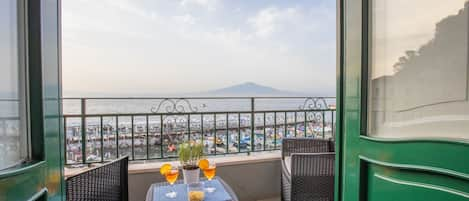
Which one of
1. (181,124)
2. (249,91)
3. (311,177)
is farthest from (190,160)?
(249,91)

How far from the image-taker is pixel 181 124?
10.2ft

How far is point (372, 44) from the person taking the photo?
111cm

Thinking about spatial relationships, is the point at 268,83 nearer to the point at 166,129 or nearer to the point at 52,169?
the point at 166,129

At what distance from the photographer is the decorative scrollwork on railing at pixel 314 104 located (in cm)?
364

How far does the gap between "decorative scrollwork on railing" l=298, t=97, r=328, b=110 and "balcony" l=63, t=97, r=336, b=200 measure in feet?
0.05

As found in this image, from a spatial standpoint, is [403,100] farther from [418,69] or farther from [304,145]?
[304,145]

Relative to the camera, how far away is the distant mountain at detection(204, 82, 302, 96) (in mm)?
3512

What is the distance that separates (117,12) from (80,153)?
171cm

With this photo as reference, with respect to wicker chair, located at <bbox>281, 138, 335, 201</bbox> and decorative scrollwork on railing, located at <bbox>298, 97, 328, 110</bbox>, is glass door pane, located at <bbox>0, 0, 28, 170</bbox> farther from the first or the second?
decorative scrollwork on railing, located at <bbox>298, 97, 328, 110</bbox>

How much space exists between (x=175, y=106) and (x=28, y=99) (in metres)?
2.23

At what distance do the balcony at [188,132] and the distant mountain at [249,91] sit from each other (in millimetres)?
189

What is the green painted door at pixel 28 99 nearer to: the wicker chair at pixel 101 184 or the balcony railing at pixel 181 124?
the wicker chair at pixel 101 184

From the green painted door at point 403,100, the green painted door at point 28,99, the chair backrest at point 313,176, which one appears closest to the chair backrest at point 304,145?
the chair backrest at point 313,176

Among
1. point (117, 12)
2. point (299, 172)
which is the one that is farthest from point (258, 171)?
point (117, 12)
